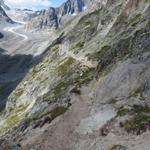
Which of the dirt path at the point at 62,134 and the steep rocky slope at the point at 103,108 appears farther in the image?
the dirt path at the point at 62,134

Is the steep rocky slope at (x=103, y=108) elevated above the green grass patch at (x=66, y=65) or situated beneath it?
elevated above

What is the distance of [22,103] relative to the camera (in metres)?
113

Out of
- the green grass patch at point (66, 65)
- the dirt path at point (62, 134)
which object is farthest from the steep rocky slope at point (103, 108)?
the green grass patch at point (66, 65)

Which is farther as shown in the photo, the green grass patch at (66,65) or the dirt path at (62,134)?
the green grass patch at (66,65)

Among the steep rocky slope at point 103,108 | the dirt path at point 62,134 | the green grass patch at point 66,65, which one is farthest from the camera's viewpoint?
the green grass patch at point 66,65

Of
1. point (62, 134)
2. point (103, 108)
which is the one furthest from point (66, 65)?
point (62, 134)

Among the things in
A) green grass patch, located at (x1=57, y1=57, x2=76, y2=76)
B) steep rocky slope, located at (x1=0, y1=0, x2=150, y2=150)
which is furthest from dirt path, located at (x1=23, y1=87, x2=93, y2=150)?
green grass patch, located at (x1=57, y1=57, x2=76, y2=76)

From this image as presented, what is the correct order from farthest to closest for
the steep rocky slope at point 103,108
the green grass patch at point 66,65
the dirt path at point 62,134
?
the green grass patch at point 66,65 < the dirt path at point 62,134 < the steep rocky slope at point 103,108

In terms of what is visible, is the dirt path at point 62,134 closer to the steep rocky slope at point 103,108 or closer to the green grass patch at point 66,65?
the steep rocky slope at point 103,108

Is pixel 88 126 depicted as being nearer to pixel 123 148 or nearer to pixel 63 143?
pixel 63 143

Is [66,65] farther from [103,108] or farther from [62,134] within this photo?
[62,134]

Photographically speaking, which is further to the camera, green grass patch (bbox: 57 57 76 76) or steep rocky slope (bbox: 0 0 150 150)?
green grass patch (bbox: 57 57 76 76)

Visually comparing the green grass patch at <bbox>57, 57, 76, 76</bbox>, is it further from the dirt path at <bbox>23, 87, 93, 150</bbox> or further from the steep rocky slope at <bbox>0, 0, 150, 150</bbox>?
the dirt path at <bbox>23, 87, 93, 150</bbox>

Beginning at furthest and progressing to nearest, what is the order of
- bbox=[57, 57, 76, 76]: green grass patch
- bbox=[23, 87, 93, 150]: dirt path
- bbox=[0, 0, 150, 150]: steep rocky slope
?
1. bbox=[57, 57, 76, 76]: green grass patch
2. bbox=[23, 87, 93, 150]: dirt path
3. bbox=[0, 0, 150, 150]: steep rocky slope
